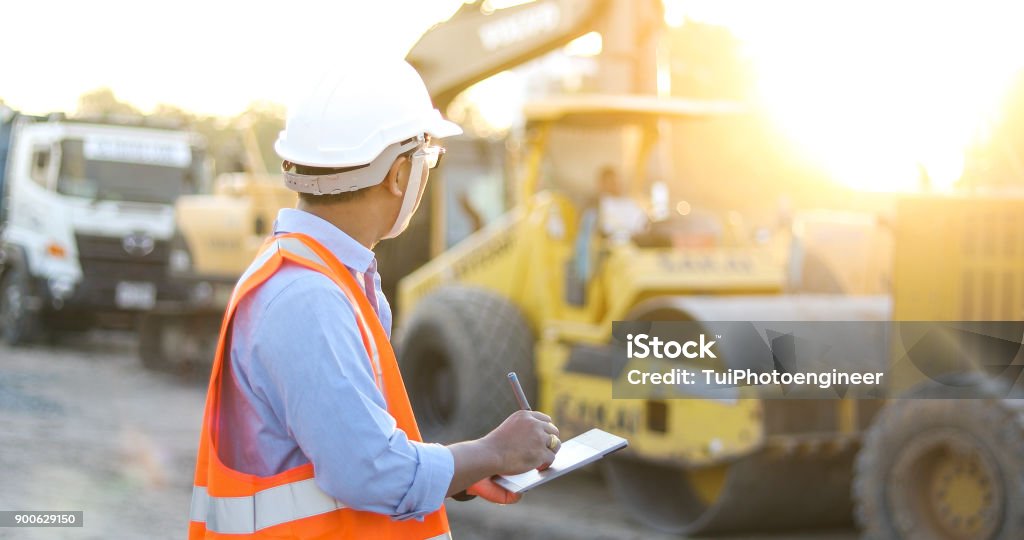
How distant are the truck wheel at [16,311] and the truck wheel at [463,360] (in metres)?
9.45

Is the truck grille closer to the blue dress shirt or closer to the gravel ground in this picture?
the gravel ground

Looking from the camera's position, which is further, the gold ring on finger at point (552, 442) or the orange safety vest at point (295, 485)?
the gold ring on finger at point (552, 442)

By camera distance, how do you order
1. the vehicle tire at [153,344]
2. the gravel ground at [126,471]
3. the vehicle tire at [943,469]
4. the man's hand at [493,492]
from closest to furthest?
1. the man's hand at [493,492]
2. the vehicle tire at [943,469]
3. the gravel ground at [126,471]
4. the vehicle tire at [153,344]

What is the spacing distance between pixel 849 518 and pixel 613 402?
1432mm

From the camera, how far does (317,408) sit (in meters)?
1.98

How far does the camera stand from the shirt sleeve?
6.50 ft

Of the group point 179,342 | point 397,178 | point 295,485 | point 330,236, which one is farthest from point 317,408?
point 179,342

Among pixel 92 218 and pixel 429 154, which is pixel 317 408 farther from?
pixel 92 218

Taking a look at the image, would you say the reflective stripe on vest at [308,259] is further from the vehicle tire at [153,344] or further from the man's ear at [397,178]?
the vehicle tire at [153,344]

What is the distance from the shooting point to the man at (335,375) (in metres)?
2.00

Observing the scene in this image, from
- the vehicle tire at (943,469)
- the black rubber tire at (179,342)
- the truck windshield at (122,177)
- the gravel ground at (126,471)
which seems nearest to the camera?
the vehicle tire at (943,469)

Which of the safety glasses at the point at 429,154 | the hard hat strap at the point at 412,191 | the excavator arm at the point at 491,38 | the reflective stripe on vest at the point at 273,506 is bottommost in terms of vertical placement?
the reflective stripe on vest at the point at 273,506

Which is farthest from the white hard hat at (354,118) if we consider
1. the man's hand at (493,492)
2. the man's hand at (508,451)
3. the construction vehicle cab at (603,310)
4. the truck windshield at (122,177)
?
the truck windshield at (122,177)

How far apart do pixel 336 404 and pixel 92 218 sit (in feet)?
49.2
